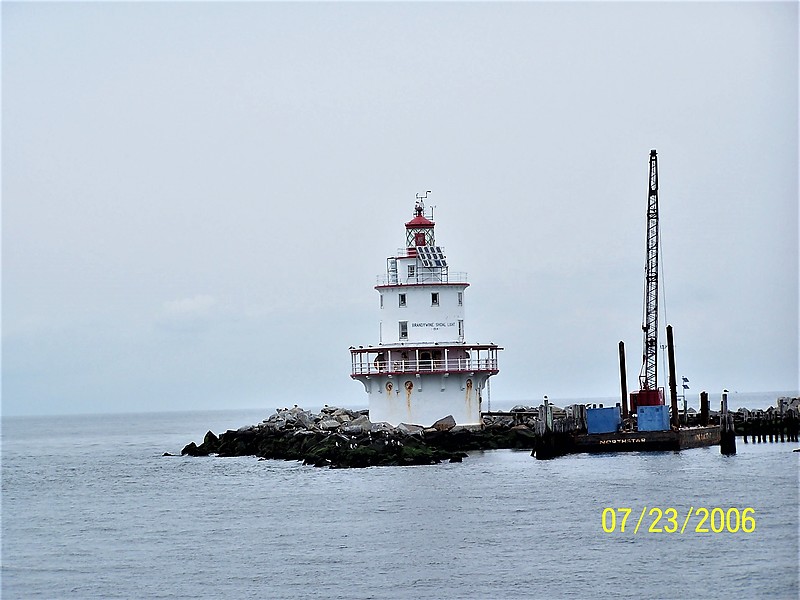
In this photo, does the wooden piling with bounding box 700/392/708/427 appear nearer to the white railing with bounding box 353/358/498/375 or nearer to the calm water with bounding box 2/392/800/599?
the calm water with bounding box 2/392/800/599

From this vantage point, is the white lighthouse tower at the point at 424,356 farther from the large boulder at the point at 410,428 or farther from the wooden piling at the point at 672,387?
the wooden piling at the point at 672,387

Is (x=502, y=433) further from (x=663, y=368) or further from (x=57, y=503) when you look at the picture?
(x=57, y=503)

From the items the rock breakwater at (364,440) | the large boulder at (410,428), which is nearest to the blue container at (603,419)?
the rock breakwater at (364,440)

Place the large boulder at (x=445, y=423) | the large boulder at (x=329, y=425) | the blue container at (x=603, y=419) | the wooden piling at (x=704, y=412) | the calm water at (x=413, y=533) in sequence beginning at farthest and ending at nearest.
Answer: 1. the large boulder at (x=329, y=425)
2. the wooden piling at (x=704, y=412)
3. the large boulder at (x=445, y=423)
4. the blue container at (x=603, y=419)
5. the calm water at (x=413, y=533)

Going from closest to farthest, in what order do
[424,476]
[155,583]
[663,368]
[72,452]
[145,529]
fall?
1. [155,583]
2. [145,529]
3. [424,476]
4. [663,368]
5. [72,452]

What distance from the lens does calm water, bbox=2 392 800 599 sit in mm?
28078

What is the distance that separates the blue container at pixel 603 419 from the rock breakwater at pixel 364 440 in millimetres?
3201

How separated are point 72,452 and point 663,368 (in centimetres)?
4150

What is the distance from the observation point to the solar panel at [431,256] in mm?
53844

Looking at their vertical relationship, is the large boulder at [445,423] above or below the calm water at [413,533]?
above

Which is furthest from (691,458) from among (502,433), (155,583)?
(155,583)

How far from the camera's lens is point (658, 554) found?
99.2ft
